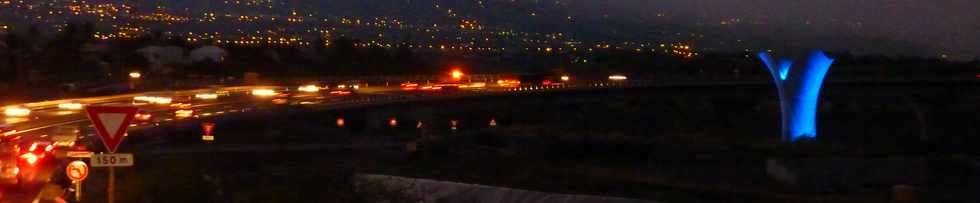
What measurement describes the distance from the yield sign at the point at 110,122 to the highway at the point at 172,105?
5.81 metres

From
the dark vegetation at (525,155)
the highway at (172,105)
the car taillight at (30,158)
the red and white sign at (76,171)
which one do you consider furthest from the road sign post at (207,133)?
the red and white sign at (76,171)

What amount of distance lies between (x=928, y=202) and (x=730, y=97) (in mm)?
80678

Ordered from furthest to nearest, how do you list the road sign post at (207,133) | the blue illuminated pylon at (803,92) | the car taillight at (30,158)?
1. the blue illuminated pylon at (803,92)
2. the road sign post at (207,133)
3. the car taillight at (30,158)

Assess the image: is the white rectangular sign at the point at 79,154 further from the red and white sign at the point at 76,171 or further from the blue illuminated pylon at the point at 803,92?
the blue illuminated pylon at the point at 803,92

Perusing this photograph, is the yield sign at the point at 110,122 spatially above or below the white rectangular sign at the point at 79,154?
above

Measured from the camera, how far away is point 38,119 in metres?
50.2

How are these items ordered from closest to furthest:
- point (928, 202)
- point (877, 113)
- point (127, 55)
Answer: point (928, 202)
point (877, 113)
point (127, 55)

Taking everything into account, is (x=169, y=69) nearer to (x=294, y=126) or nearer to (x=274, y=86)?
(x=274, y=86)

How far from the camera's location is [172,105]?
61.1 meters

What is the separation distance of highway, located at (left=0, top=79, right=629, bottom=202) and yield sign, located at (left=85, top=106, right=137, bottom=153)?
581 centimetres

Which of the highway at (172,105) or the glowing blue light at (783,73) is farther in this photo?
the glowing blue light at (783,73)

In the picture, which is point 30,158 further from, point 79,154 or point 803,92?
point 803,92

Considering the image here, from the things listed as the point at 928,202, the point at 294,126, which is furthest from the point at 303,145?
the point at 928,202

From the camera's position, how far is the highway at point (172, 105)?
25.1 meters
